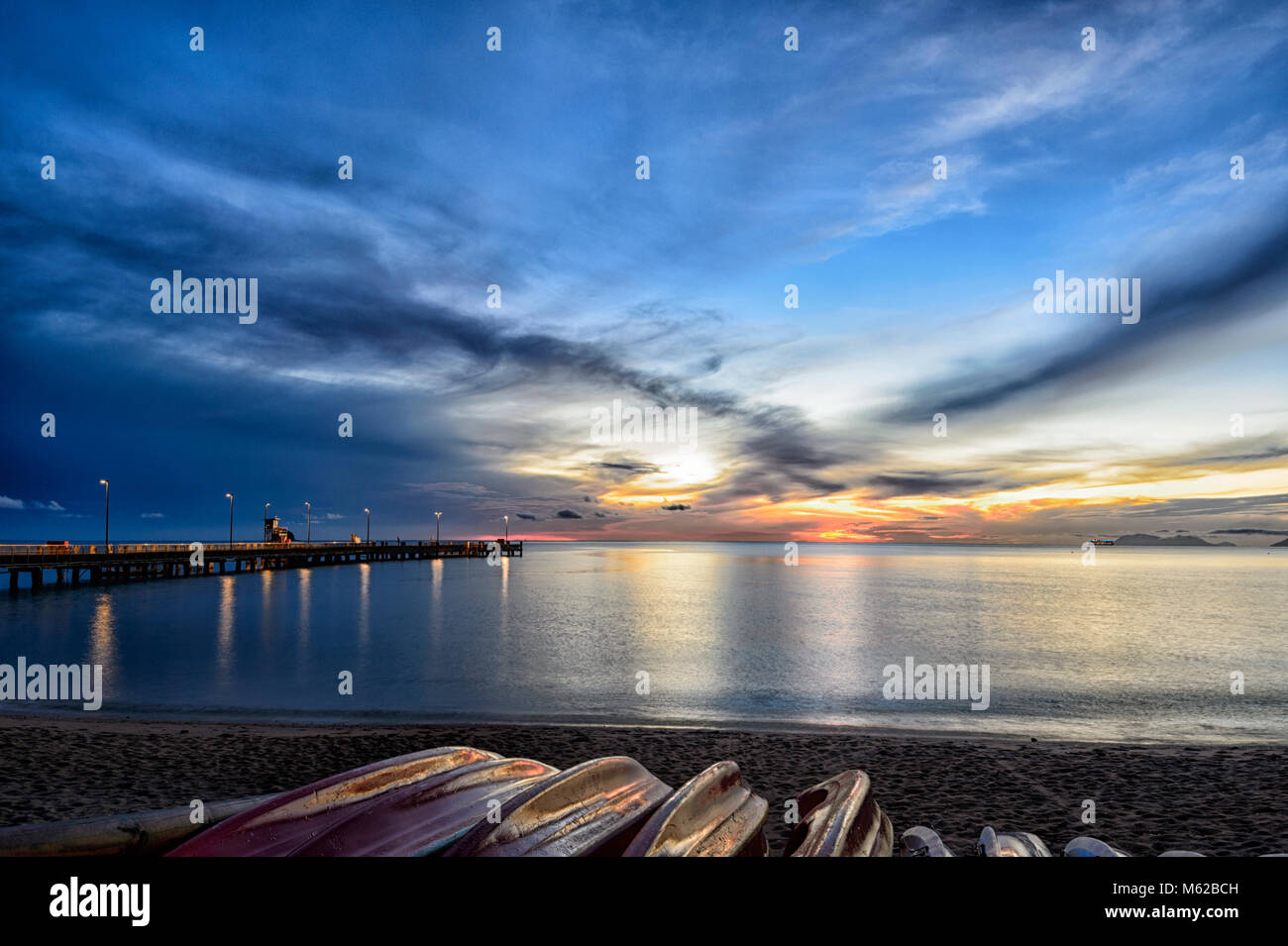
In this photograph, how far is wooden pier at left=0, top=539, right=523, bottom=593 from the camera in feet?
145

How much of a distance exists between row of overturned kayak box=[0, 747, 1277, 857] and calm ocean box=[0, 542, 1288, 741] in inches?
444

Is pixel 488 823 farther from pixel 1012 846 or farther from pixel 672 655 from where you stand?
pixel 672 655

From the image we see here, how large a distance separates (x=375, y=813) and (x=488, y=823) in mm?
563

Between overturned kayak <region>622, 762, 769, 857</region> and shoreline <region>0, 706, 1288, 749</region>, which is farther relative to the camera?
shoreline <region>0, 706, 1288, 749</region>

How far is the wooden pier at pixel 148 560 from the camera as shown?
44125mm

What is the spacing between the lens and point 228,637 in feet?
84.7

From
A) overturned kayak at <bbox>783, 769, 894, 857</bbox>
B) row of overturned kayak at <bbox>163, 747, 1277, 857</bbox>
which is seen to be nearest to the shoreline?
overturned kayak at <bbox>783, 769, 894, 857</bbox>

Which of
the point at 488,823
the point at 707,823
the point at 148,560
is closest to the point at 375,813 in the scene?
the point at 488,823

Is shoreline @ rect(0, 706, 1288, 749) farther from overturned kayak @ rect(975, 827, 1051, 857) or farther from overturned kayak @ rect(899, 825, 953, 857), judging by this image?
overturned kayak @ rect(975, 827, 1051, 857)

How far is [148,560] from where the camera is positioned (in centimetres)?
Answer: 5156

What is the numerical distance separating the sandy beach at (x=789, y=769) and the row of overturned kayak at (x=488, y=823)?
3804 mm

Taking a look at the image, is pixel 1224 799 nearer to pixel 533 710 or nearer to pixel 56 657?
pixel 533 710
